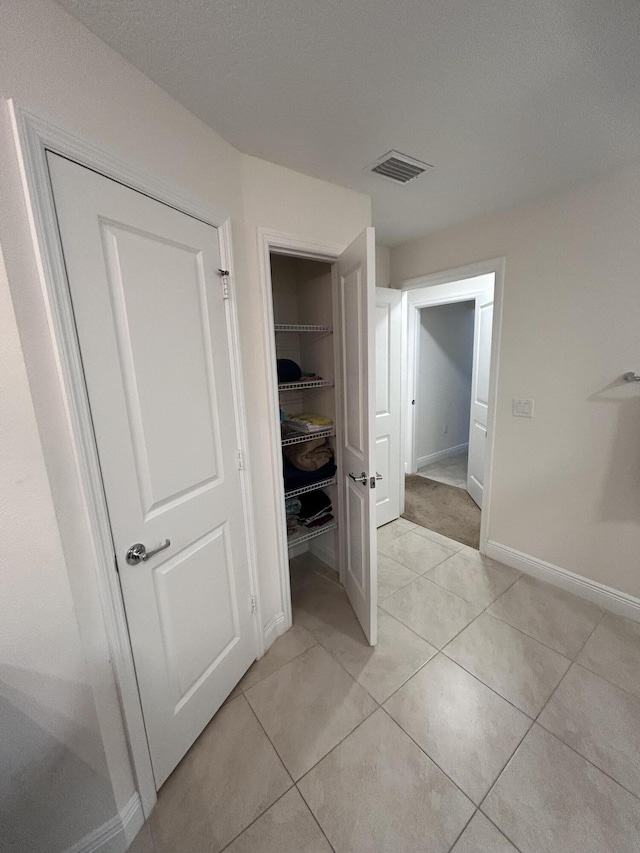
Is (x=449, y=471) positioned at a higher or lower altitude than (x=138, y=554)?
lower

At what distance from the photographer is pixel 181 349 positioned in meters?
1.19

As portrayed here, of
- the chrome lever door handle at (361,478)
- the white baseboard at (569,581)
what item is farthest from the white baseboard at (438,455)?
the chrome lever door handle at (361,478)

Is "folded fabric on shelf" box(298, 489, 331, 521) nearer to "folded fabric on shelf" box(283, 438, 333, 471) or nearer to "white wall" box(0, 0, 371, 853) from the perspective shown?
"folded fabric on shelf" box(283, 438, 333, 471)

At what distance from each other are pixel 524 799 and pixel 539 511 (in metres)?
1.49

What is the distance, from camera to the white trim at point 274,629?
1.77m

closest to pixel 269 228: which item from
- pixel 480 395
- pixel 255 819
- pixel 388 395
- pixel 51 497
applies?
pixel 51 497

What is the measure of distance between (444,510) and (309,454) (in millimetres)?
1847

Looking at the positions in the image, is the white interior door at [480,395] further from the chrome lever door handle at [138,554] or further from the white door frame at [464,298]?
the chrome lever door handle at [138,554]

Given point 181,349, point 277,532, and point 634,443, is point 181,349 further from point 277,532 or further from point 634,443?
point 634,443

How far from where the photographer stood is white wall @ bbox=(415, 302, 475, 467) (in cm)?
430

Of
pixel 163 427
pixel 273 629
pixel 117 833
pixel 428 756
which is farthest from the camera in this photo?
pixel 273 629

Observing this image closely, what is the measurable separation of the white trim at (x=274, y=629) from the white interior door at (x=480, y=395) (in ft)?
7.27

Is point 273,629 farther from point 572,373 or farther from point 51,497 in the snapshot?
point 572,373

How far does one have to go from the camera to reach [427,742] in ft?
4.29
